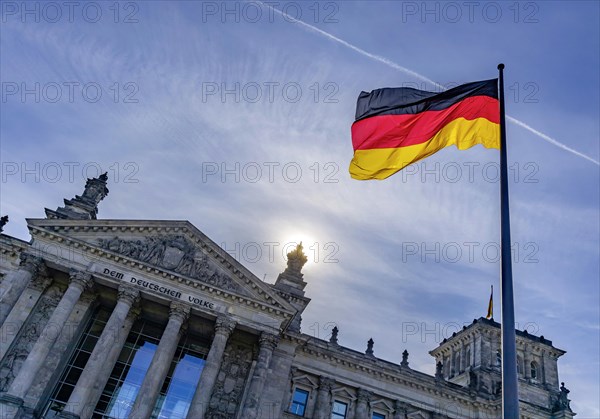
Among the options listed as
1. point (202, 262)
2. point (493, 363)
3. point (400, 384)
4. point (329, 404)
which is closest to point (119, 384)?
point (202, 262)

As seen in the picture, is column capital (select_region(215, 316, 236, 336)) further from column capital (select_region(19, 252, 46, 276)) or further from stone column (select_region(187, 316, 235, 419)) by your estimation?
column capital (select_region(19, 252, 46, 276))

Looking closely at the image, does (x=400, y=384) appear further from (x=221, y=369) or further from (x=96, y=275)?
(x=96, y=275)

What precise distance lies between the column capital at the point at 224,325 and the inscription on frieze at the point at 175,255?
2168mm

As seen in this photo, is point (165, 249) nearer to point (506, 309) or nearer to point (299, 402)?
point (299, 402)

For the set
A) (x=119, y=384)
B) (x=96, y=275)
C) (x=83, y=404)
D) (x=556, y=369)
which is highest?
(x=556, y=369)

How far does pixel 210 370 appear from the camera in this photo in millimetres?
30641

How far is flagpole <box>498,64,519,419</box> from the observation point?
30.7 feet

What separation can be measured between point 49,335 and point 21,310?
4414 millimetres

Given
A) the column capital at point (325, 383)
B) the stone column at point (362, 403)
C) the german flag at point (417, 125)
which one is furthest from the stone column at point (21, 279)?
the german flag at point (417, 125)

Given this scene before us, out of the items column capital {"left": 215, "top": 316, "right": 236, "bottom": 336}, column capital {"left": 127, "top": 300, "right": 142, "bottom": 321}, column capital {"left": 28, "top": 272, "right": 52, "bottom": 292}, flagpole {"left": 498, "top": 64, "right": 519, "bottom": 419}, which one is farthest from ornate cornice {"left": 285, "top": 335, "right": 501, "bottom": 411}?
flagpole {"left": 498, "top": 64, "right": 519, "bottom": 419}

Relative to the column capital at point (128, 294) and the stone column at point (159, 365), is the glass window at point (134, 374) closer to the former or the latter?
the stone column at point (159, 365)

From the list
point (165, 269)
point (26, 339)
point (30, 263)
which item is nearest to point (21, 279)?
point (30, 263)

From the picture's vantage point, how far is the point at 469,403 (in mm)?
39375

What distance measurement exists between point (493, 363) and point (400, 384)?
989 centimetres
